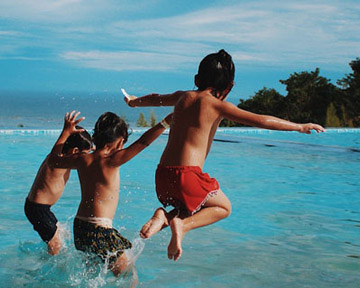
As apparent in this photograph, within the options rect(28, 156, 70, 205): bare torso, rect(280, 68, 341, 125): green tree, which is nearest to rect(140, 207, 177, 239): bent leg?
rect(28, 156, 70, 205): bare torso

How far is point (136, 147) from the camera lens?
3529mm

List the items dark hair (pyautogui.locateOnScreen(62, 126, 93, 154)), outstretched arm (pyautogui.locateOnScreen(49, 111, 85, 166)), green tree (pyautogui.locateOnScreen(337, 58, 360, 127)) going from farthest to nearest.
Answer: green tree (pyautogui.locateOnScreen(337, 58, 360, 127))
dark hair (pyautogui.locateOnScreen(62, 126, 93, 154))
outstretched arm (pyautogui.locateOnScreen(49, 111, 85, 166))

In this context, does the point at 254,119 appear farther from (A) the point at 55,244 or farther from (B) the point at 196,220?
(A) the point at 55,244

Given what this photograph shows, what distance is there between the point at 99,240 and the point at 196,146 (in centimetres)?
98

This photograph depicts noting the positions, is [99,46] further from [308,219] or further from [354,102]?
[308,219]

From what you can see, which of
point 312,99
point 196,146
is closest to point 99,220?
point 196,146

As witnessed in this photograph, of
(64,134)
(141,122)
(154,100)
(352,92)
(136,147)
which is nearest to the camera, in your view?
(136,147)

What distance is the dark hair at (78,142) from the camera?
4.10m

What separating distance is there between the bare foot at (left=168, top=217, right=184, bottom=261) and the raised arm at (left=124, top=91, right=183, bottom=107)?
2.89 feet

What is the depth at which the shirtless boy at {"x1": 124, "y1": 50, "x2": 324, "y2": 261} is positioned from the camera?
3334 mm

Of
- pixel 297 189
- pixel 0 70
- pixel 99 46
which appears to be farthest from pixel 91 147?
pixel 0 70

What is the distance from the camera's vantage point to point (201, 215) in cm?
345

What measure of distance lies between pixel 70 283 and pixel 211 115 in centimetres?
175

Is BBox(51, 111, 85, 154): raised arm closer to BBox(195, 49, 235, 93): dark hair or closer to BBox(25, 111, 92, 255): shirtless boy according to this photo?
BBox(25, 111, 92, 255): shirtless boy
